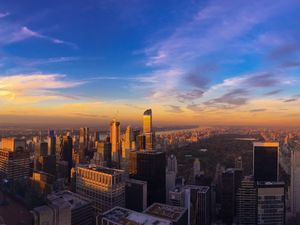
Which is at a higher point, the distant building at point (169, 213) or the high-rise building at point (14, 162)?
the high-rise building at point (14, 162)

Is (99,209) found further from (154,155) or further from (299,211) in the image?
(299,211)

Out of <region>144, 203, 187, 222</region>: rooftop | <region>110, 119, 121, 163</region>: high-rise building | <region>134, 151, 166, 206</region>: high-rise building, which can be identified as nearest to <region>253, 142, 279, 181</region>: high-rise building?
<region>134, 151, 166, 206</region>: high-rise building

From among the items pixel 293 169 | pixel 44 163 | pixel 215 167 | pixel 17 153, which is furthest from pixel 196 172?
pixel 17 153

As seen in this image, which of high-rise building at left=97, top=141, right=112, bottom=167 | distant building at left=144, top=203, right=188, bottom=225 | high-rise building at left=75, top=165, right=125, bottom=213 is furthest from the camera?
high-rise building at left=97, top=141, right=112, bottom=167

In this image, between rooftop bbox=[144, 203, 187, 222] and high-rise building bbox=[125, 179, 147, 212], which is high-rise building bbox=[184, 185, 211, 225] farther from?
rooftop bbox=[144, 203, 187, 222]

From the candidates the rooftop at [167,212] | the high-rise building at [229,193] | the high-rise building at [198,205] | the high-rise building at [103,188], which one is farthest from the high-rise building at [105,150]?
the rooftop at [167,212]

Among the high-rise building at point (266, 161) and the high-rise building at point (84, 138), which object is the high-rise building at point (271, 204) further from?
the high-rise building at point (84, 138)

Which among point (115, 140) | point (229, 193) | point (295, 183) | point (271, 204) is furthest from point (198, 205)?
point (115, 140)
